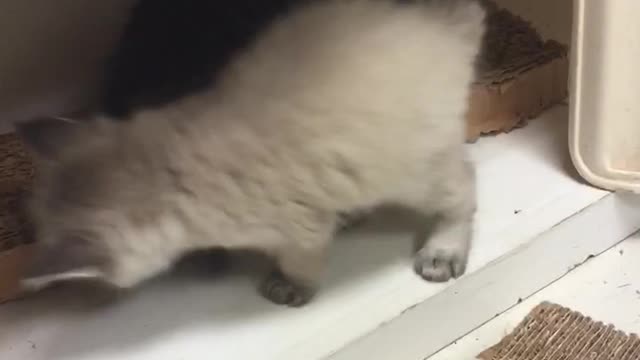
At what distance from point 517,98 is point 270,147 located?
69 cm

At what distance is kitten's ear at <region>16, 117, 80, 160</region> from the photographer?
1.25m

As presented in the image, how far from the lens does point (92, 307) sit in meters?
1.46

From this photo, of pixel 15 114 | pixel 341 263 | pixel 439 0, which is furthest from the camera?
pixel 15 114

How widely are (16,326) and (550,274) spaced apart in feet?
2.61

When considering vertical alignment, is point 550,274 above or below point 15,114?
below

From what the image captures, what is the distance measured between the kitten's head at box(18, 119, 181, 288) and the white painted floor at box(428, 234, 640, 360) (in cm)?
49

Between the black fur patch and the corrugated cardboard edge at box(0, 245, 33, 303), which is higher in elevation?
the black fur patch

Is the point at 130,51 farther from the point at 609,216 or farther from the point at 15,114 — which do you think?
the point at 609,216

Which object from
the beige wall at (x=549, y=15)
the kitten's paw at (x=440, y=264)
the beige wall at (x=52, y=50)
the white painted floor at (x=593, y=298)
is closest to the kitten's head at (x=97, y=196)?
the kitten's paw at (x=440, y=264)

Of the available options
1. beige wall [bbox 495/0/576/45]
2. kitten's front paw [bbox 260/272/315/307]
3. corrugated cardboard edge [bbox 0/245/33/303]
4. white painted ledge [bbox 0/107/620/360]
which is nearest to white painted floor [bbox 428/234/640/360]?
white painted ledge [bbox 0/107/620/360]

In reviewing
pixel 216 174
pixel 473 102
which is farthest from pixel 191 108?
pixel 473 102

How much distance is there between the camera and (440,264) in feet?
4.87

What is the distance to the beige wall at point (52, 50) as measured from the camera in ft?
6.10

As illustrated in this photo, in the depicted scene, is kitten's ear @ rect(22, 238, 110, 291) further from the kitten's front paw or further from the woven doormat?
the woven doormat
